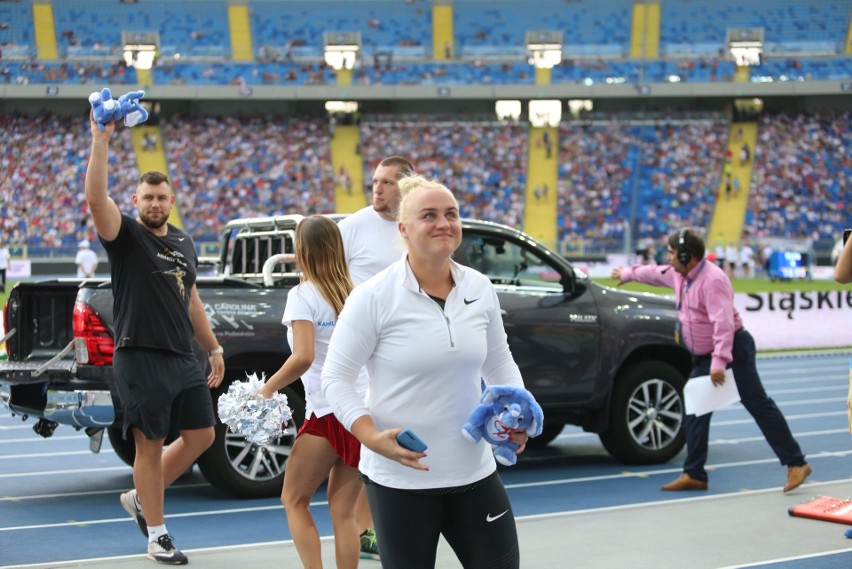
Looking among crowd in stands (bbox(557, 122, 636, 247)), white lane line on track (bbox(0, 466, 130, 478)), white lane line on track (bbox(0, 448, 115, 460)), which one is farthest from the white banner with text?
crowd in stands (bbox(557, 122, 636, 247))

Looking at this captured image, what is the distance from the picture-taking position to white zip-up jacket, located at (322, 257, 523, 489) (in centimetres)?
367

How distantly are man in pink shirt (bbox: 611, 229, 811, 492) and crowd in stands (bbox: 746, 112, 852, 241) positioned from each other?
125 ft

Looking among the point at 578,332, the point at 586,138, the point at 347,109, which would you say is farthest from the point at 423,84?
the point at 578,332

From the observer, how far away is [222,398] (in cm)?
527

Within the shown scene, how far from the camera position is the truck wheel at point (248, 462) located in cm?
822

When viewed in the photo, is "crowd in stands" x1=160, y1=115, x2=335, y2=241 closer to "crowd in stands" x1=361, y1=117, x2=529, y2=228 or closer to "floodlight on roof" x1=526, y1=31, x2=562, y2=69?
"crowd in stands" x1=361, y1=117, x2=529, y2=228

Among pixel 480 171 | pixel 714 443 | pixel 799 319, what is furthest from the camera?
pixel 480 171

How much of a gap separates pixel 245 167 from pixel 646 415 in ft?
129

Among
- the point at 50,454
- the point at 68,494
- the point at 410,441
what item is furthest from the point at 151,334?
the point at 50,454

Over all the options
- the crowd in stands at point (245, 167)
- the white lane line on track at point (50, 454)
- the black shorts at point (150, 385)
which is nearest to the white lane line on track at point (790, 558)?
the black shorts at point (150, 385)

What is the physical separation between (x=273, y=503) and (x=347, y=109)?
44.2 meters

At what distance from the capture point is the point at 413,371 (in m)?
3.67

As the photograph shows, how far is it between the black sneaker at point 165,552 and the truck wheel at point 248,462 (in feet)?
6.29

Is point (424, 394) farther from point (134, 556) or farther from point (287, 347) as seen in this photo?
point (287, 347)
